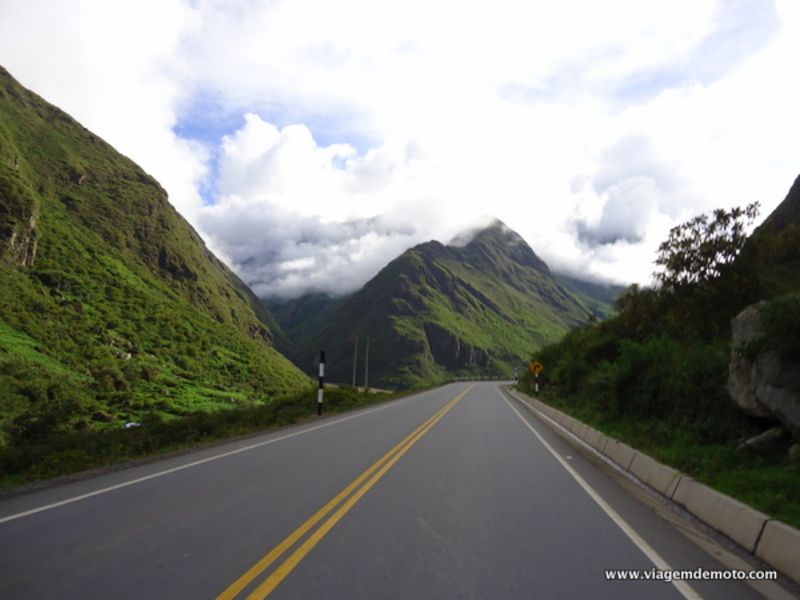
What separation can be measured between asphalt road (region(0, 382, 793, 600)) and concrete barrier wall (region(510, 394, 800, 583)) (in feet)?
1.07

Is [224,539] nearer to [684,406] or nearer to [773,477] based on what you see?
[773,477]

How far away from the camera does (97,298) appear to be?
66938mm

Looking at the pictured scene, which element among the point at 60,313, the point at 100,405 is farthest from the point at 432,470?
the point at 60,313

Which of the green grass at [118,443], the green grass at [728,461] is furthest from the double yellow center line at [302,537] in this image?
the green grass at [118,443]

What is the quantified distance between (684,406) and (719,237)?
24.2 feet

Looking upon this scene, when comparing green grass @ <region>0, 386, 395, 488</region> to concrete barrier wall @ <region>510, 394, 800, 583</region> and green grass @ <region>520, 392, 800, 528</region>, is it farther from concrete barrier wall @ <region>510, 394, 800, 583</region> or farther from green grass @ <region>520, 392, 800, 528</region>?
green grass @ <region>520, 392, 800, 528</region>

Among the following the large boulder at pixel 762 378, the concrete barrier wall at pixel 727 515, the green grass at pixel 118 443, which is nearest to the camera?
the concrete barrier wall at pixel 727 515

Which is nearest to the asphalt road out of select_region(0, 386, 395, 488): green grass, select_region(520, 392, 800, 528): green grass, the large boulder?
select_region(520, 392, 800, 528): green grass

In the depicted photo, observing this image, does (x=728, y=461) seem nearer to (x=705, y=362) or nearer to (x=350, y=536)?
(x=705, y=362)

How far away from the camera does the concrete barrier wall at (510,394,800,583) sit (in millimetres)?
5004

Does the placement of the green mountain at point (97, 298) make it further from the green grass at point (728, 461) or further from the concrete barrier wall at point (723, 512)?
the concrete barrier wall at point (723, 512)

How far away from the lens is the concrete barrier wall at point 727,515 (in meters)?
5.00

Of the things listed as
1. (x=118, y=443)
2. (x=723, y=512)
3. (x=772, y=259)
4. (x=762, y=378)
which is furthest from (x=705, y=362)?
(x=118, y=443)

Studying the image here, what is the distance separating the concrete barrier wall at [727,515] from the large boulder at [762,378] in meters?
→ 1.87
